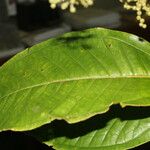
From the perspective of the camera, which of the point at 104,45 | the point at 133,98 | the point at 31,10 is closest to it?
the point at 133,98

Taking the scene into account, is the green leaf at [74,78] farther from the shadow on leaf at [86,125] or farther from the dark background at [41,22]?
the dark background at [41,22]

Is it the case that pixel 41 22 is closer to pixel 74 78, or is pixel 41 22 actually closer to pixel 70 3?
pixel 74 78

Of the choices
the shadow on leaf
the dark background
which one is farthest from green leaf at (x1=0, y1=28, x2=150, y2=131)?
the dark background

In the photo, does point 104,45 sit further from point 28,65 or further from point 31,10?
point 31,10

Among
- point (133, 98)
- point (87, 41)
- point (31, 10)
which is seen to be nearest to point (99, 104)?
point (133, 98)

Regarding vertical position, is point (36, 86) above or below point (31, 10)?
above

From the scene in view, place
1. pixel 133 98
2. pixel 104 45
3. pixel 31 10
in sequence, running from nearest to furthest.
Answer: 1. pixel 133 98
2. pixel 104 45
3. pixel 31 10
